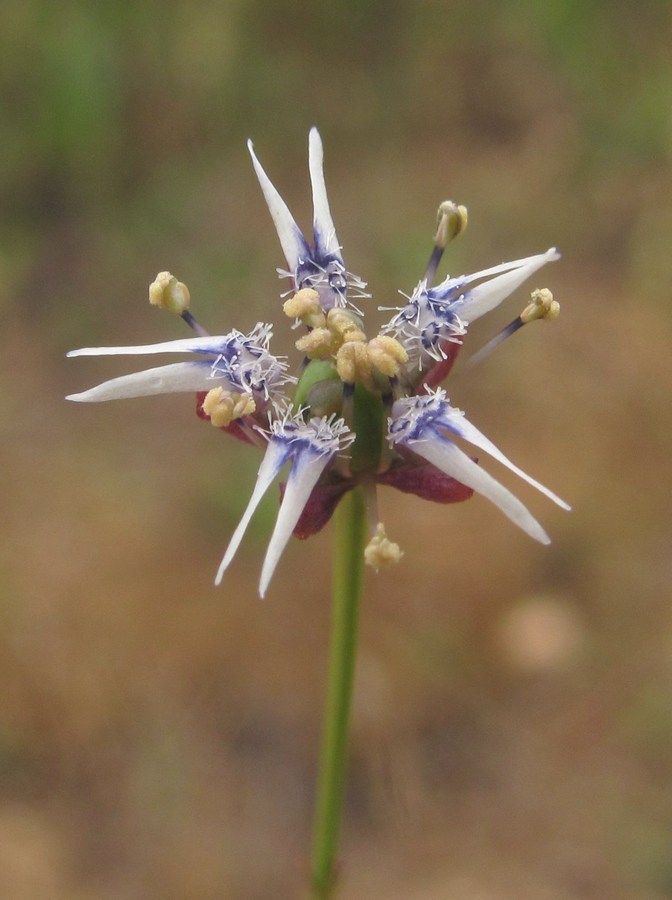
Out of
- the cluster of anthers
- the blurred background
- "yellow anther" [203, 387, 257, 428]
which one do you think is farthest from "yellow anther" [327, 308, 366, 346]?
the blurred background

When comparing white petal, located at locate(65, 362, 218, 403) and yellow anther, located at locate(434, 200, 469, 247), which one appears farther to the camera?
yellow anther, located at locate(434, 200, 469, 247)

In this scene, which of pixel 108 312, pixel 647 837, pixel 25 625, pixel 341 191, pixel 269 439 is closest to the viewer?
pixel 269 439

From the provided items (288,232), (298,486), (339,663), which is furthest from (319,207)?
(339,663)

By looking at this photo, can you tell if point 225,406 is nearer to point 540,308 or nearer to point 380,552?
point 380,552

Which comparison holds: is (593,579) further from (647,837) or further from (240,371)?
(240,371)

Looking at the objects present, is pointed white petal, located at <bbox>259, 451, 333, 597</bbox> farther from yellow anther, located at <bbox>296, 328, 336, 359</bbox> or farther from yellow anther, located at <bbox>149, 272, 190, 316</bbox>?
yellow anther, located at <bbox>149, 272, 190, 316</bbox>

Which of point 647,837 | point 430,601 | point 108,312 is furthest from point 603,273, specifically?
point 647,837

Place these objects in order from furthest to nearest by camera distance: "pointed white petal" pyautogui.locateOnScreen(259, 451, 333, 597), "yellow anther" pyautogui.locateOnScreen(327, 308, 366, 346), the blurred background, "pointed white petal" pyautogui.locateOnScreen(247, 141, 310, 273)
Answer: the blurred background
"pointed white petal" pyautogui.locateOnScreen(247, 141, 310, 273)
"yellow anther" pyautogui.locateOnScreen(327, 308, 366, 346)
"pointed white petal" pyautogui.locateOnScreen(259, 451, 333, 597)
